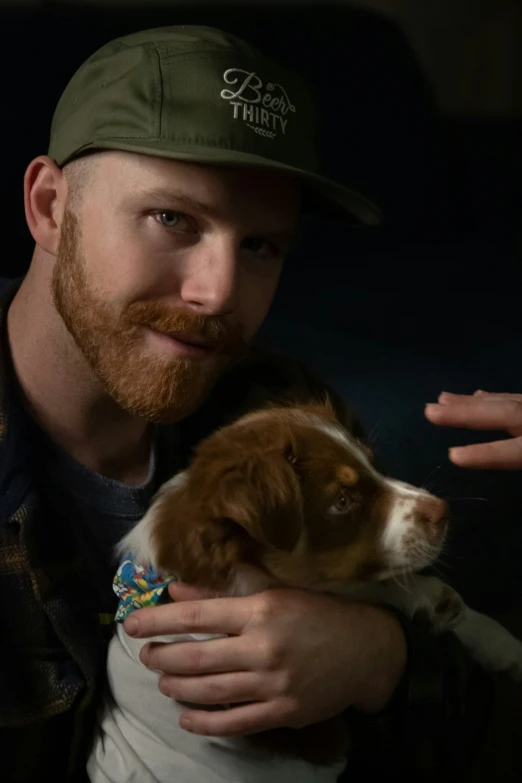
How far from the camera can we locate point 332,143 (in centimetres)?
136

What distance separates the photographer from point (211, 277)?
1110mm

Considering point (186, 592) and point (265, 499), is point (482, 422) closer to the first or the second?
point (265, 499)

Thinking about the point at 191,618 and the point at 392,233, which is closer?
the point at 191,618

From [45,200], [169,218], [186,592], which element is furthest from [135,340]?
[186,592]

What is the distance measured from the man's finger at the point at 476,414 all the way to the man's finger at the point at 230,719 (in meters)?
0.51

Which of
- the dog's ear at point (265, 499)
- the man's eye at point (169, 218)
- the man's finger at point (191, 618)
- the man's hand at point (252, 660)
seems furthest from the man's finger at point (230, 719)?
the man's eye at point (169, 218)

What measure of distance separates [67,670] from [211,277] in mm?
676

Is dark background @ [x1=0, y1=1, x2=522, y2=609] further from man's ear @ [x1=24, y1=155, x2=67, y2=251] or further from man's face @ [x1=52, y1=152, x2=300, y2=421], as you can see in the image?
man's face @ [x1=52, y1=152, x2=300, y2=421]

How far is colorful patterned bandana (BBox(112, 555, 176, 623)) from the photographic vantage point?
1145 mm

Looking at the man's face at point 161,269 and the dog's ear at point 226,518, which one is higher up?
the man's face at point 161,269

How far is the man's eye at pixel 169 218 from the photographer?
3.64ft

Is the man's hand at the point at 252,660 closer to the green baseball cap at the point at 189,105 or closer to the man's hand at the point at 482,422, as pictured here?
the man's hand at the point at 482,422

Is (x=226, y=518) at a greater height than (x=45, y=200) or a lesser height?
lesser

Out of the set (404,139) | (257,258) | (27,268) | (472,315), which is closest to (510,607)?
(472,315)
